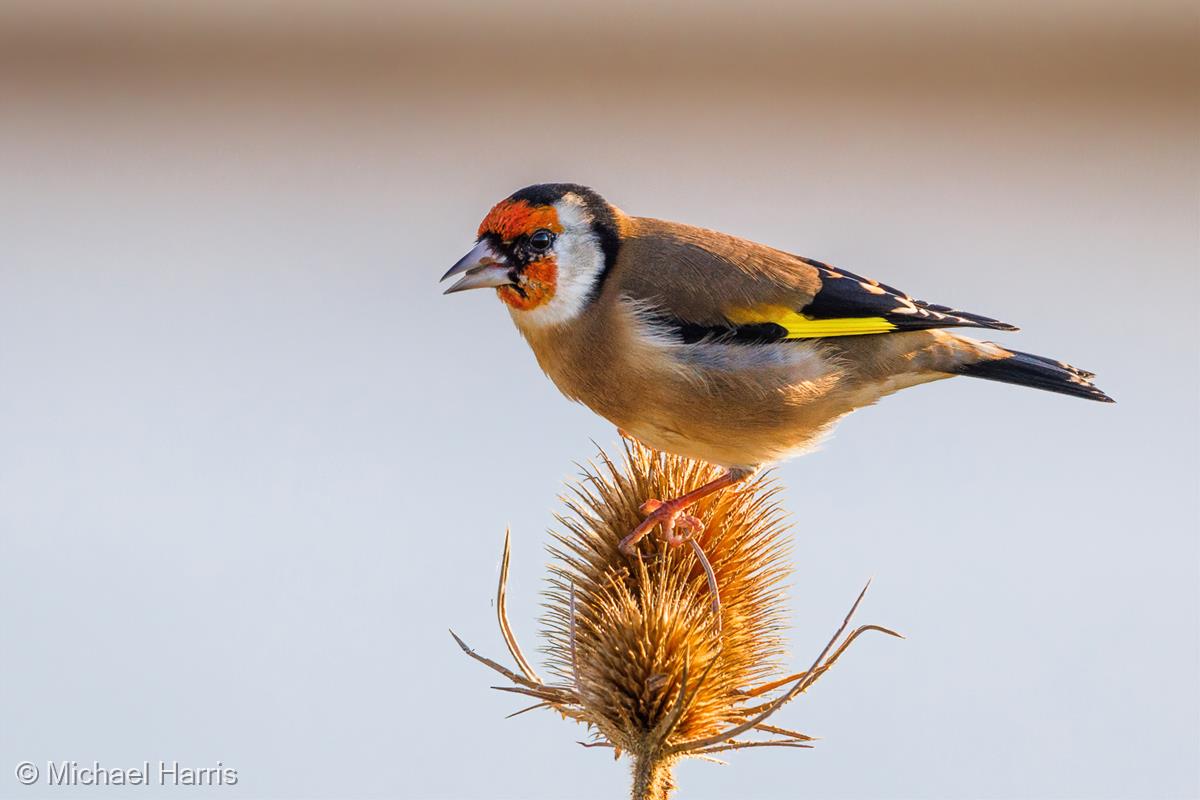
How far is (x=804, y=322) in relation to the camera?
2.51m

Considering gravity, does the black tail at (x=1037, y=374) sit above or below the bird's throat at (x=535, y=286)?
below

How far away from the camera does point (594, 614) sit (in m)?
2.23

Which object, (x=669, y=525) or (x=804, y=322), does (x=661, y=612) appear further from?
(x=804, y=322)

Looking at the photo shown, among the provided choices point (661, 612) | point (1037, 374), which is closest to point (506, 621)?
point (661, 612)

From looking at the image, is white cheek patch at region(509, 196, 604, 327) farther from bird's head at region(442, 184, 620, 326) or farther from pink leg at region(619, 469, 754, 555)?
pink leg at region(619, 469, 754, 555)

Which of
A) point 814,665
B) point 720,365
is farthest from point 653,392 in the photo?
point 814,665

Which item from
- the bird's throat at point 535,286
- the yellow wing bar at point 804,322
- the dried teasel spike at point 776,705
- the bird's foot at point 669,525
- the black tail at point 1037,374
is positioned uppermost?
the bird's throat at point 535,286

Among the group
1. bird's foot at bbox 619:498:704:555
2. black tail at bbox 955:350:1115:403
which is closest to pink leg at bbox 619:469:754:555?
bird's foot at bbox 619:498:704:555

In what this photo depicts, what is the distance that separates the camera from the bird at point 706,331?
2.40 meters

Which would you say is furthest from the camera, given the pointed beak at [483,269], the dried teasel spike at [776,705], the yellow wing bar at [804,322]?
the yellow wing bar at [804,322]

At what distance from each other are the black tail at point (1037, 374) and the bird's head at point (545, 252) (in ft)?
2.90

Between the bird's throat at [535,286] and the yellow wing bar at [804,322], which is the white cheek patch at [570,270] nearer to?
the bird's throat at [535,286]

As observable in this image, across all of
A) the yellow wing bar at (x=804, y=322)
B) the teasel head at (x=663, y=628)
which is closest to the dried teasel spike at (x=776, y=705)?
the teasel head at (x=663, y=628)

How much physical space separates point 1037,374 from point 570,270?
1063mm
